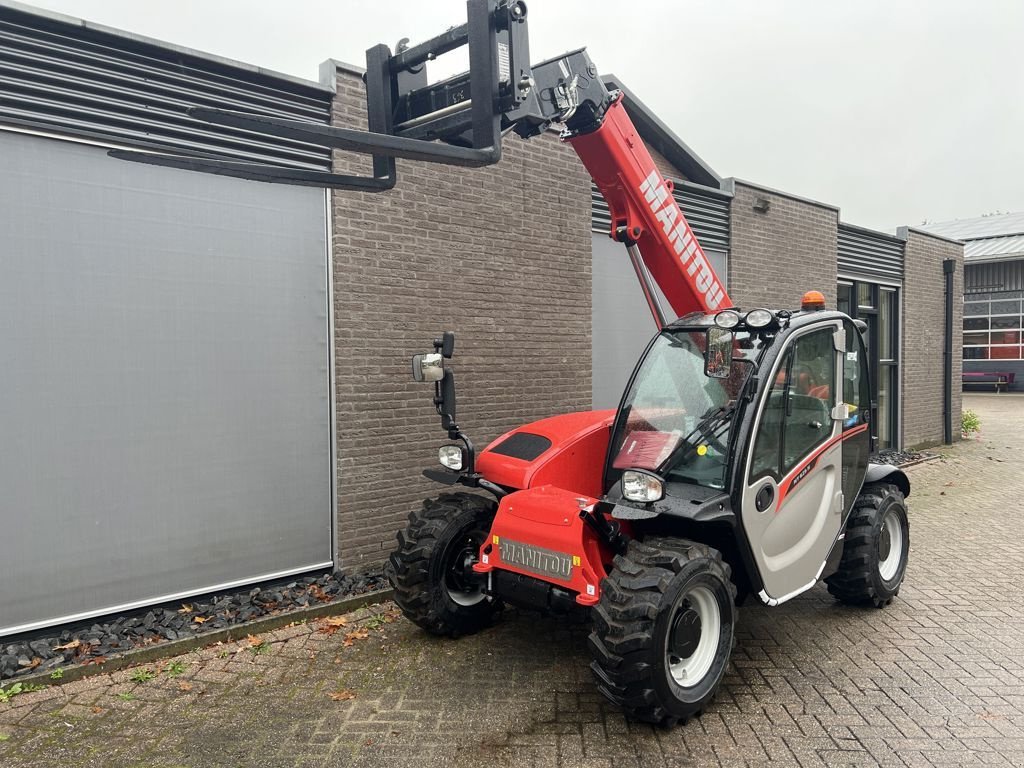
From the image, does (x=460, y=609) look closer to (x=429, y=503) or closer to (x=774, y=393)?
(x=429, y=503)

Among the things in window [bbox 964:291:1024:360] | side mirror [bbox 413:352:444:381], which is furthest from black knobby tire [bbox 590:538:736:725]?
window [bbox 964:291:1024:360]

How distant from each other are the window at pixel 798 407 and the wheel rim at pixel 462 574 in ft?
6.00

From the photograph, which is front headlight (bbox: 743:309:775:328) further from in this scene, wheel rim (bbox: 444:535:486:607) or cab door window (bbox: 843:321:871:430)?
wheel rim (bbox: 444:535:486:607)

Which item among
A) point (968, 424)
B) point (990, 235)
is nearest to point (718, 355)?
point (968, 424)

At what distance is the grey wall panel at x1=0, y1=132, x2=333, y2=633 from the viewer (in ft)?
14.5

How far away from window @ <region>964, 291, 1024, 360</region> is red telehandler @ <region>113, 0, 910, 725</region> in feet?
92.3

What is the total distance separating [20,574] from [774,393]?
14.9 ft

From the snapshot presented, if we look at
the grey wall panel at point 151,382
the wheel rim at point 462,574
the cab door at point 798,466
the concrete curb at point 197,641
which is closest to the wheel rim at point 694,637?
the cab door at point 798,466

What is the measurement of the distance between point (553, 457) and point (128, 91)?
11.8 ft

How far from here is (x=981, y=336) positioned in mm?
29031

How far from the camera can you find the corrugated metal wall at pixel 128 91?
4.36 metres

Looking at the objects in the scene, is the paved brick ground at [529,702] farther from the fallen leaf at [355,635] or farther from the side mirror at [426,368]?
the side mirror at [426,368]

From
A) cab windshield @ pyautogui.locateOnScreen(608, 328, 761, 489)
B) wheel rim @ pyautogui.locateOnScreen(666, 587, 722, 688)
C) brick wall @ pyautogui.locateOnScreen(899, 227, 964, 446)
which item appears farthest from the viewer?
brick wall @ pyautogui.locateOnScreen(899, 227, 964, 446)

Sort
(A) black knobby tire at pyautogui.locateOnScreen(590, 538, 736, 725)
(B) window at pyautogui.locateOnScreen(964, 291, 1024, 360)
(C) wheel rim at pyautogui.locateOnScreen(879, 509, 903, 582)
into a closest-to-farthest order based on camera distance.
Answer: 1. (A) black knobby tire at pyautogui.locateOnScreen(590, 538, 736, 725)
2. (C) wheel rim at pyautogui.locateOnScreen(879, 509, 903, 582)
3. (B) window at pyautogui.locateOnScreen(964, 291, 1024, 360)
